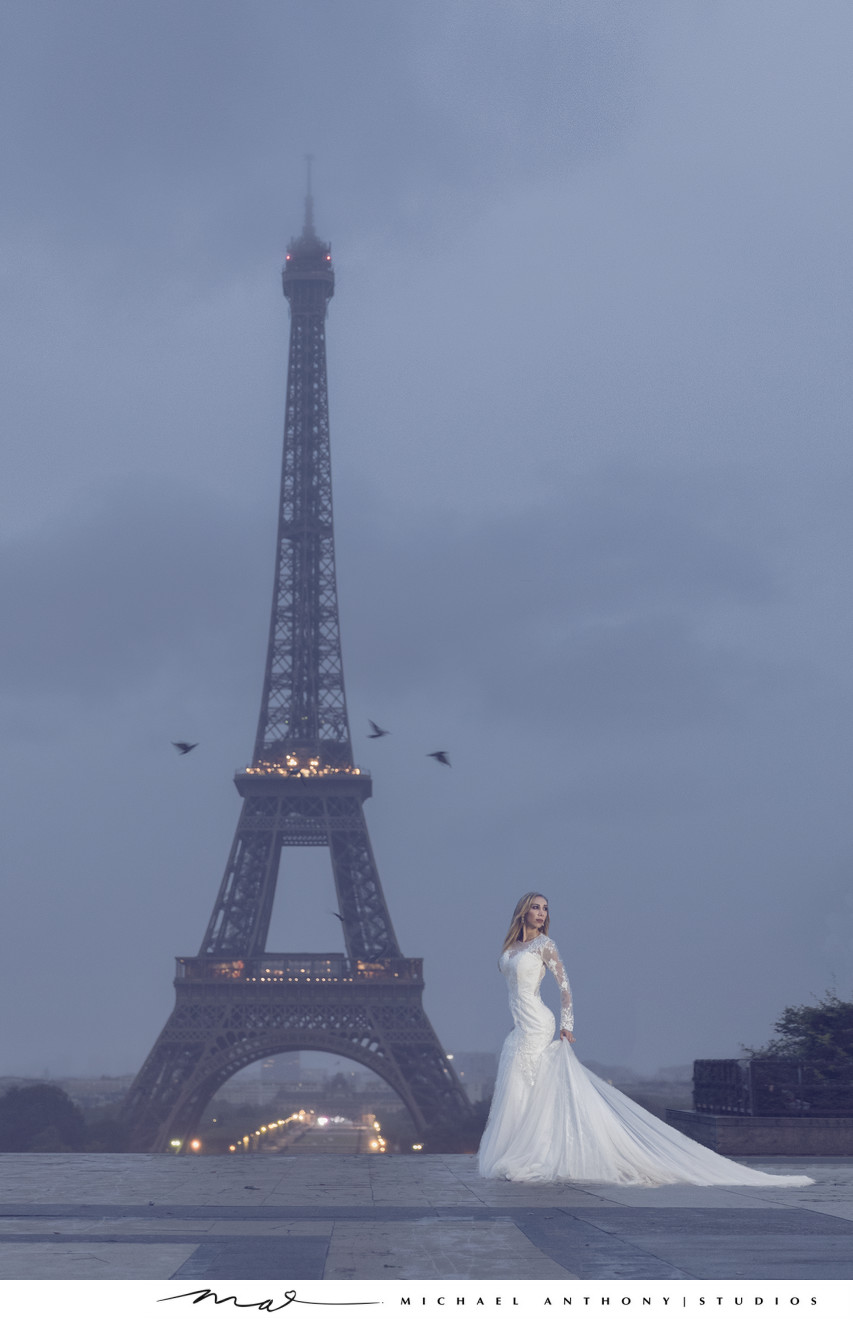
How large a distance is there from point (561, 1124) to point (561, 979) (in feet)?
4.42

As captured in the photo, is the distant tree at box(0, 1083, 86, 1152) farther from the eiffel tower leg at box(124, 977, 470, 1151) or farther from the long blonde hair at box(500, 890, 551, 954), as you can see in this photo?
the long blonde hair at box(500, 890, 551, 954)

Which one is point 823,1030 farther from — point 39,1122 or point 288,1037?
point 39,1122

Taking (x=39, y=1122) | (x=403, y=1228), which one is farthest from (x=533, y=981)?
(x=39, y=1122)

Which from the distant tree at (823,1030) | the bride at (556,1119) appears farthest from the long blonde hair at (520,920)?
the distant tree at (823,1030)

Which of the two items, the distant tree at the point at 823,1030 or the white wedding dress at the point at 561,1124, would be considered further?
the distant tree at the point at 823,1030

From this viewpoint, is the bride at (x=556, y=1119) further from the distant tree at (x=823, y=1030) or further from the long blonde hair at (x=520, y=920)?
the distant tree at (x=823, y=1030)

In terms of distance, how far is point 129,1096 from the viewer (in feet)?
212

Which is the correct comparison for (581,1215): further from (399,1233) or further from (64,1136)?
(64,1136)

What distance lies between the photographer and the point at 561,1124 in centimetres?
1285

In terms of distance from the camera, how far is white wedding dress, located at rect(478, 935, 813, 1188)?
40.9ft

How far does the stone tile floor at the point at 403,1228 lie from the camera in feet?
22.8

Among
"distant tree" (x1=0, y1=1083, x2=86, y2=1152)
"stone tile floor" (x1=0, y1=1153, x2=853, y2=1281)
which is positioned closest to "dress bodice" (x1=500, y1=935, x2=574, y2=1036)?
"stone tile floor" (x1=0, y1=1153, x2=853, y2=1281)

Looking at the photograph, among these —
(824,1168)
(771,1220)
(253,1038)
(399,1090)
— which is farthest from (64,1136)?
(771,1220)
